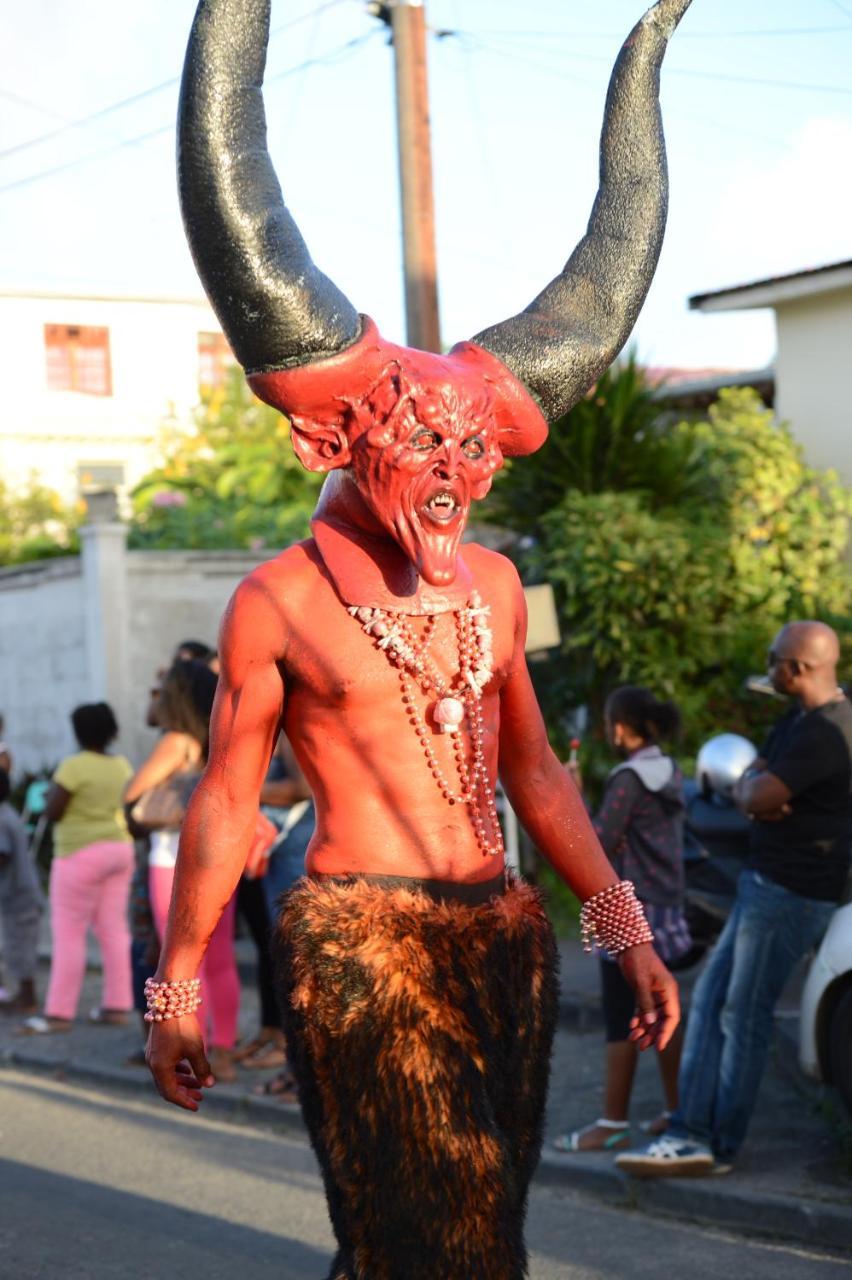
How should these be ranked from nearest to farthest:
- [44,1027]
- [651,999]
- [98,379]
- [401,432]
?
[401,432]
[651,999]
[44,1027]
[98,379]

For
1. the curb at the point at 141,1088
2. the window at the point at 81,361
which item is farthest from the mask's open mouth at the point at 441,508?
the window at the point at 81,361

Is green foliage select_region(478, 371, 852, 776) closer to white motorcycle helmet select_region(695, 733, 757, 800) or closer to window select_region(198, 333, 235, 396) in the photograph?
white motorcycle helmet select_region(695, 733, 757, 800)

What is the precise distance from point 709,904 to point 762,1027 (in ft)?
8.32

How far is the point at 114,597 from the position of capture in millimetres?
13891

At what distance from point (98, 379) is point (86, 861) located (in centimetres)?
2921

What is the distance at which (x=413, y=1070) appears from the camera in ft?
10.6

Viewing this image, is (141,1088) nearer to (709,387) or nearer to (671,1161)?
(671,1161)

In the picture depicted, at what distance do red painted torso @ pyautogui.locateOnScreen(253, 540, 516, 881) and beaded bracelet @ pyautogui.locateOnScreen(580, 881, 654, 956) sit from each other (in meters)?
0.36

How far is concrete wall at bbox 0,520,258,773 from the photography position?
13859 mm

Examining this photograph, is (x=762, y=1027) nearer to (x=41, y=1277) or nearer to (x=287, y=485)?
(x=41, y=1277)

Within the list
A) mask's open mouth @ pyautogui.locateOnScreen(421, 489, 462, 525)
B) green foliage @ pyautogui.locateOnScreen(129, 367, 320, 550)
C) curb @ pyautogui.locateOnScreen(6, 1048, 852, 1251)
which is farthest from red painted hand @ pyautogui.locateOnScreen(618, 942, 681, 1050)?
green foliage @ pyautogui.locateOnScreen(129, 367, 320, 550)

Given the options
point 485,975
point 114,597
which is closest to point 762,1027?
point 485,975

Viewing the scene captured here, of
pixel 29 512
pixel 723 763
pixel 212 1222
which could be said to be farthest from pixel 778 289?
Result: pixel 29 512

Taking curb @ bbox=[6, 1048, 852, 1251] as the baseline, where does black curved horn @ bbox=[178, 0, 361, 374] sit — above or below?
above
